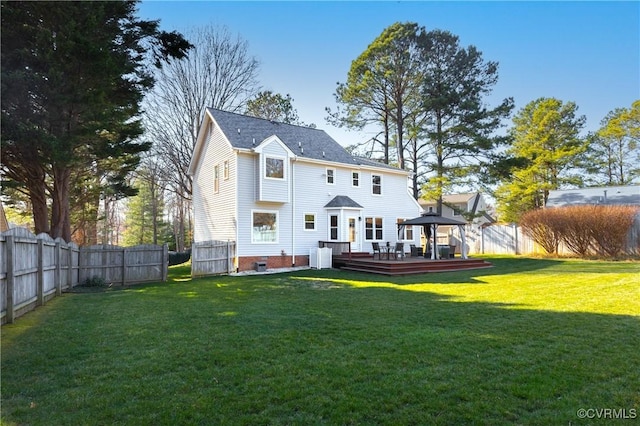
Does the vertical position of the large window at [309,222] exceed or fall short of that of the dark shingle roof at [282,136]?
it falls short

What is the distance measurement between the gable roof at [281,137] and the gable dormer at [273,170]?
0.76 metres

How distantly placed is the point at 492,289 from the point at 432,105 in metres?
18.7

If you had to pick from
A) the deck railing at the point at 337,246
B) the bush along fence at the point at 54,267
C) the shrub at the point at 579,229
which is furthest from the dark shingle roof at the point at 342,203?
the shrub at the point at 579,229

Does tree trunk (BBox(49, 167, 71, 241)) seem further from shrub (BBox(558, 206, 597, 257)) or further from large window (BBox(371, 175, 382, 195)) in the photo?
shrub (BBox(558, 206, 597, 257))

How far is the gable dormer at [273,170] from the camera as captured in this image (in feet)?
54.7

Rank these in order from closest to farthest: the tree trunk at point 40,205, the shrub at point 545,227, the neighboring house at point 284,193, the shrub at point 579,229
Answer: the tree trunk at point 40,205, the neighboring house at point 284,193, the shrub at point 579,229, the shrub at point 545,227

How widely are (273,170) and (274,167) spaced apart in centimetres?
16

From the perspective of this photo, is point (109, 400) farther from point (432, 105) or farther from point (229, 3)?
point (432, 105)

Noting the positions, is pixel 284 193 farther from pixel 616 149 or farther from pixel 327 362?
pixel 616 149

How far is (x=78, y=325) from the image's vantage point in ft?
20.4

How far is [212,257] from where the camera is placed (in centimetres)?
1533

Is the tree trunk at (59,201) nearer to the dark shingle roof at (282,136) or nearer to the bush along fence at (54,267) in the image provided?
the bush along fence at (54,267)

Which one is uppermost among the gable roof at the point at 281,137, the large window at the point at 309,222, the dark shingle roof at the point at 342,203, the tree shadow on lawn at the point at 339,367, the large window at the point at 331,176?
the gable roof at the point at 281,137

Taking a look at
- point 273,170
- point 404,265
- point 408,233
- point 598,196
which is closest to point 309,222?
point 273,170
